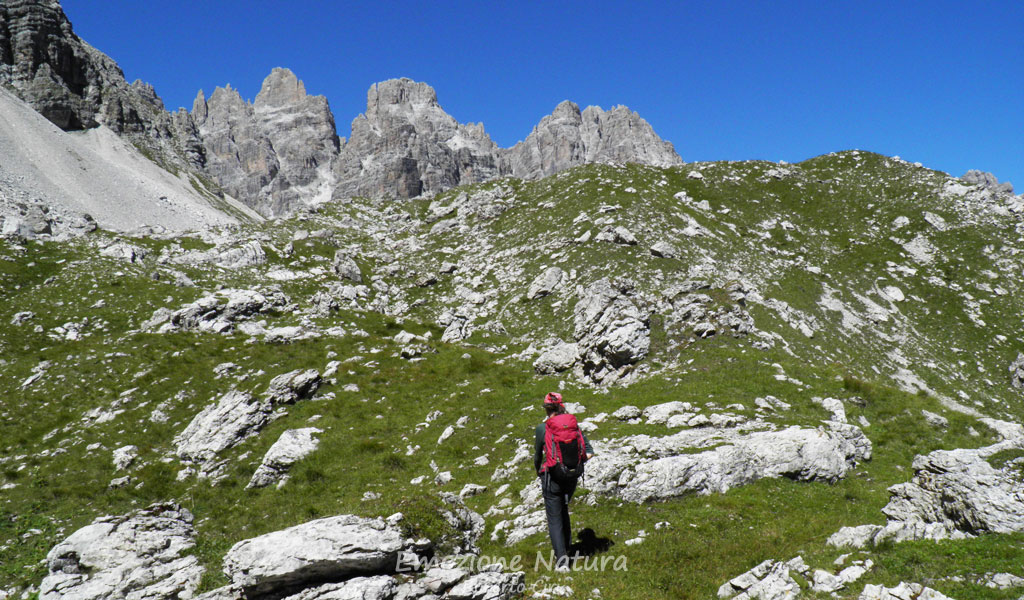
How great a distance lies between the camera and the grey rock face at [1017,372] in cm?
3672

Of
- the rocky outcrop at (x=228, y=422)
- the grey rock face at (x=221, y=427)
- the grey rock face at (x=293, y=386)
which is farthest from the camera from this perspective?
the grey rock face at (x=293, y=386)

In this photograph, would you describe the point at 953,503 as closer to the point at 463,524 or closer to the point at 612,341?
the point at 463,524

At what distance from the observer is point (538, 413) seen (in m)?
21.9

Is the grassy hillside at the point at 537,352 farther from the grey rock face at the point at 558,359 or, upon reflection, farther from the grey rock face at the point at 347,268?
the grey rock face at the point at 558,359

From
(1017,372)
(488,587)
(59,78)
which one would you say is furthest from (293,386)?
(59,78)

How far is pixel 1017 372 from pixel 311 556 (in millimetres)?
52182

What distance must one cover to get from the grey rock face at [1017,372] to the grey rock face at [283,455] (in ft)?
167

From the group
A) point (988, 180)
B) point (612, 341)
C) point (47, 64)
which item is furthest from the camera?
point (988, 180)

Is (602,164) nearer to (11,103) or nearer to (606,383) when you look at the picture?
(606,383)

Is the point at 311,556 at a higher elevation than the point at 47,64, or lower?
lower

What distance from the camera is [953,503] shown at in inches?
388

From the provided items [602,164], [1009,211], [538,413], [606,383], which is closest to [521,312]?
[606,383]

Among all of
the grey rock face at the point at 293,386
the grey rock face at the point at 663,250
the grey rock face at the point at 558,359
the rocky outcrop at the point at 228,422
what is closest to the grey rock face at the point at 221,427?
the rocky outcrop at the point at 228,422

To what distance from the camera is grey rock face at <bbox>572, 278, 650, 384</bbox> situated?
26.2 m
